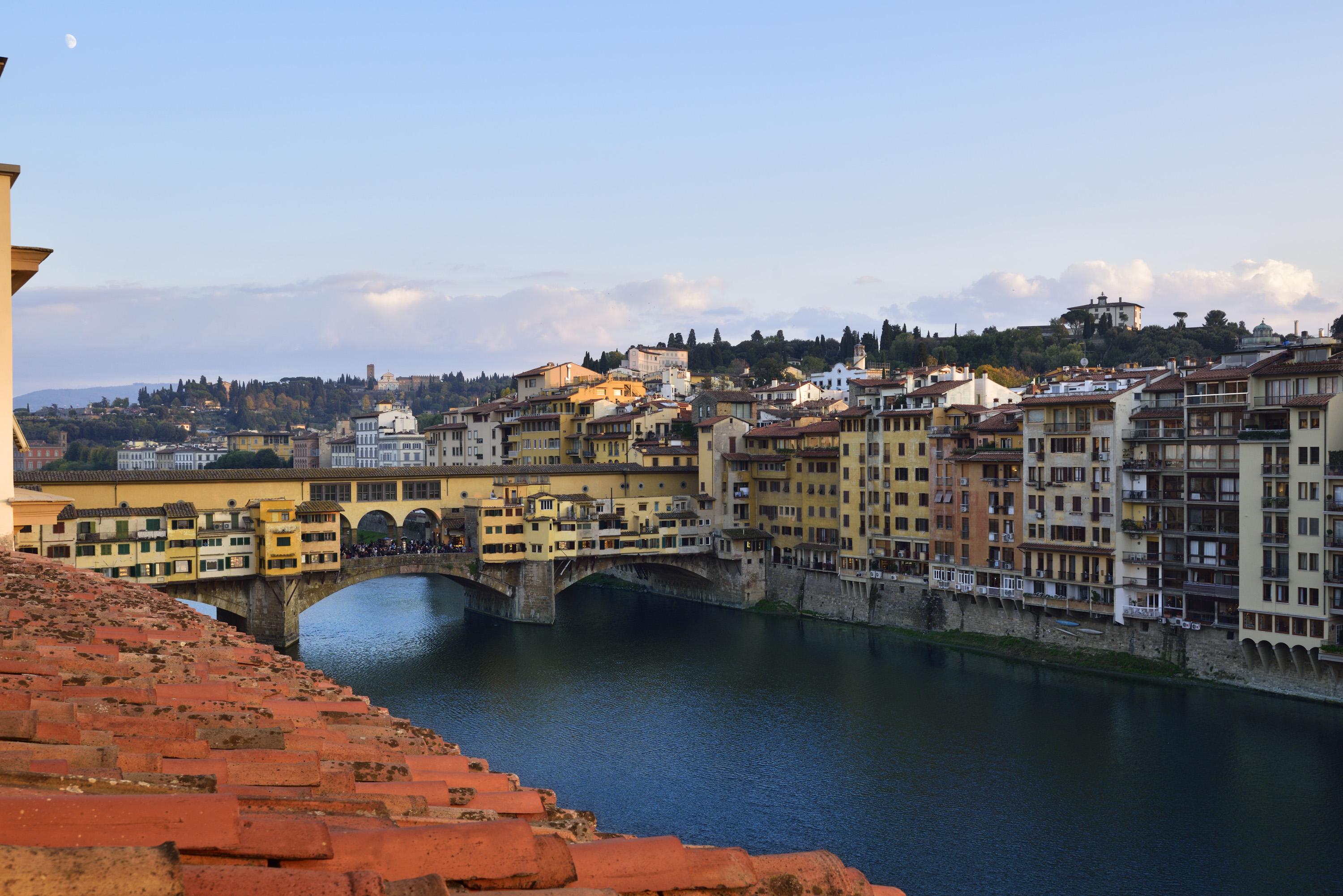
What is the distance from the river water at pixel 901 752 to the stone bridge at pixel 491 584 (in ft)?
9.29

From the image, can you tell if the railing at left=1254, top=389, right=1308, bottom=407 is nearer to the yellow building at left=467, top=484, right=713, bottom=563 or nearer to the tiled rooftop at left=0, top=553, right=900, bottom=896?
the yellow building at left=467, top=484, right=713, bottom=563

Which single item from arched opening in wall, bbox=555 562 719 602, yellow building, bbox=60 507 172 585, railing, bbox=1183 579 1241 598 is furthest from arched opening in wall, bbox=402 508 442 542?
railing, bbox=1183 579 1241 598

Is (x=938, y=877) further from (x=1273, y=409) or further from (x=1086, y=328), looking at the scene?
(x=1086, y=328)

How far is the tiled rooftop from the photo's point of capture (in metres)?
3.11

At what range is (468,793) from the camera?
5.56 m

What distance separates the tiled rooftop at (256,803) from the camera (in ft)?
10.2

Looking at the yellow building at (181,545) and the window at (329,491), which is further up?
the window at (329,491)

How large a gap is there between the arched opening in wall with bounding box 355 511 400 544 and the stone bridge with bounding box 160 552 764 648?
25120 millimetres

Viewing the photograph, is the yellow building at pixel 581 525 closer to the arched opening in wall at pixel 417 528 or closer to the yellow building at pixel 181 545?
the yellow building at pixel 181 545

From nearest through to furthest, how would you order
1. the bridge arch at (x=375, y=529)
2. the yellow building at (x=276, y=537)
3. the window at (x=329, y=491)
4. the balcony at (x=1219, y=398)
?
1. the balcony at (x=1219, y=398)
2. the yellow building at (x=276, y=537)
3. the window at (x=329, y=491)
4. the bridge arch at (x=375, y=529)

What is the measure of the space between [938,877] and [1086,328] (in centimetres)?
9909

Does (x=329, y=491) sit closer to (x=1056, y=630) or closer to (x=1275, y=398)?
(x=1056, y=630)

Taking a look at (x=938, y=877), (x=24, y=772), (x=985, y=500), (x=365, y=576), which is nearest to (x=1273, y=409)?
(x=985, y=500)

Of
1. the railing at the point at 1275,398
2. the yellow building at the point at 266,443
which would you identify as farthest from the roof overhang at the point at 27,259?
the yellow building at the point at 266,443
